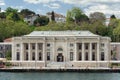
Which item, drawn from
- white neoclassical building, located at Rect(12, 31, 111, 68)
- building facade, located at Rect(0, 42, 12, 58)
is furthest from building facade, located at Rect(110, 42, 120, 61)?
building facade, located at Rect(0, 42, 12, 58)

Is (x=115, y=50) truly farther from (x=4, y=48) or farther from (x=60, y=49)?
(x=4, y=48)

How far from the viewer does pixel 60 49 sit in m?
129

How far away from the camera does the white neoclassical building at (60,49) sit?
126750 millimetres

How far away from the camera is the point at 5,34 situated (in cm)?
16362

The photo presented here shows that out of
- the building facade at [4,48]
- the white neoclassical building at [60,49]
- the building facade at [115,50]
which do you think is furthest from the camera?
the building facade at [4,48]

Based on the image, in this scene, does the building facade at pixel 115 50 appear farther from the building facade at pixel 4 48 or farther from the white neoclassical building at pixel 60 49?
the building facade at pixel 4 48

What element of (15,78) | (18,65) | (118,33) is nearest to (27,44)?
(18,65)

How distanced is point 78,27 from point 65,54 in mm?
44899

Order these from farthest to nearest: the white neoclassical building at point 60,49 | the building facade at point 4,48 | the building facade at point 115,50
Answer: the building facade at point 4,48
the building facade at point 115,50
the white neoclassical building at point 60,49

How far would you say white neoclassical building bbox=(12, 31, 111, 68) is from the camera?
12675cm

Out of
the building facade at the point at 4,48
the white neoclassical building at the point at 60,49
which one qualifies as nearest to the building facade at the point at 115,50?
the white neoclassical building at the point at 60,49

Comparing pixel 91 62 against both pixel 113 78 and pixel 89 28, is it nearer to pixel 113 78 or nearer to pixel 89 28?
pixel 113 78

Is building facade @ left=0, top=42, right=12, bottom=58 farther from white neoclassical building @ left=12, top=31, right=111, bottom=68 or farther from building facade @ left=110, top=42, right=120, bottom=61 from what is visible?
building facade @ left=110, top=42, right=120, bottom=61

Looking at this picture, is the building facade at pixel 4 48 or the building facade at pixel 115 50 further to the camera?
the building facade at pixel 4 48
